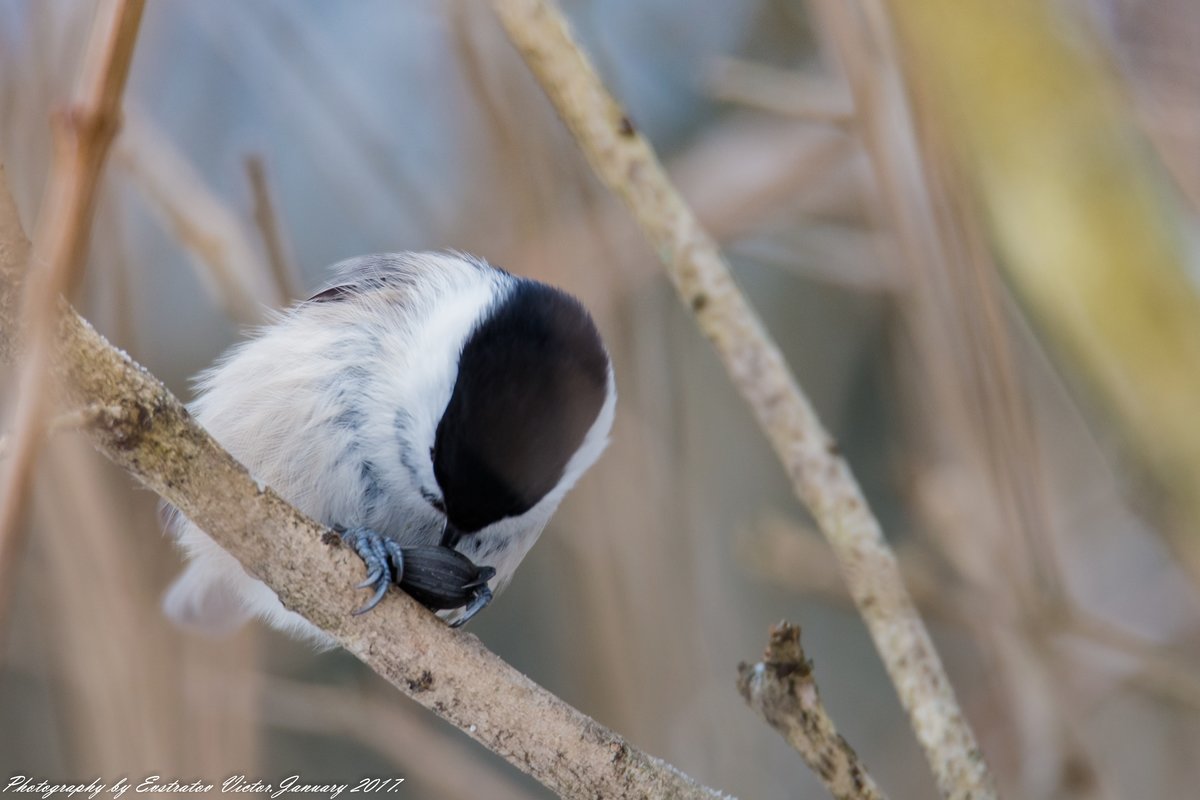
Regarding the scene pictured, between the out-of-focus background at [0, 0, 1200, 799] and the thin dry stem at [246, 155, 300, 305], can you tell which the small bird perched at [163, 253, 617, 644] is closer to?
the thin dry stem at [246, 155, 300, 305]

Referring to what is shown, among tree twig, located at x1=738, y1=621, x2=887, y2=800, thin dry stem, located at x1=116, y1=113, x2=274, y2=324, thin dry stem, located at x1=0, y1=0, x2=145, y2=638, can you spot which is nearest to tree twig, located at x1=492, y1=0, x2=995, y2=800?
tree twig, located at x1=738, y1=621, x2=887, y2=800

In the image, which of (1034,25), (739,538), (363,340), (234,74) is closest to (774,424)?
(1034,25)

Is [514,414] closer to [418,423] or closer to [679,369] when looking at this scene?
[418,423]

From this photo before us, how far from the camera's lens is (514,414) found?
4.37ft

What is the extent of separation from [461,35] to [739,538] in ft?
3.30

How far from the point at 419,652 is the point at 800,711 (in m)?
0.37

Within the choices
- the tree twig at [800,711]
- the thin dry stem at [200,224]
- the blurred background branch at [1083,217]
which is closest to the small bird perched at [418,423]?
the thin dry stem at [200,224]

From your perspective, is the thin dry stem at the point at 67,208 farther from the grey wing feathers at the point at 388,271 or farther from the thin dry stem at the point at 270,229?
the grey wing feathers at the point at 388,271

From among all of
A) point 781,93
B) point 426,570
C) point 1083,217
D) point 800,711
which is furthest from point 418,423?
point 781,93

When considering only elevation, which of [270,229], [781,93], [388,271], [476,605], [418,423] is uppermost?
[781,93]

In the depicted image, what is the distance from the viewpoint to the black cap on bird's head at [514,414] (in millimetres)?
1314

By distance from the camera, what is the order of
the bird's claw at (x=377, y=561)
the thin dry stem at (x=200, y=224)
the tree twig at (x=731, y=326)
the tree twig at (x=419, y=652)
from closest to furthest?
the tree twig at (x=419, y=652)
the bird's claw at (x=377, y=561)
the tree twig at (x=731, y=326)
the thin dry stem at (x=200, y=224)

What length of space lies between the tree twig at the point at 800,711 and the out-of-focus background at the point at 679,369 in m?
0.40

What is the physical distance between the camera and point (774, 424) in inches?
52.6
